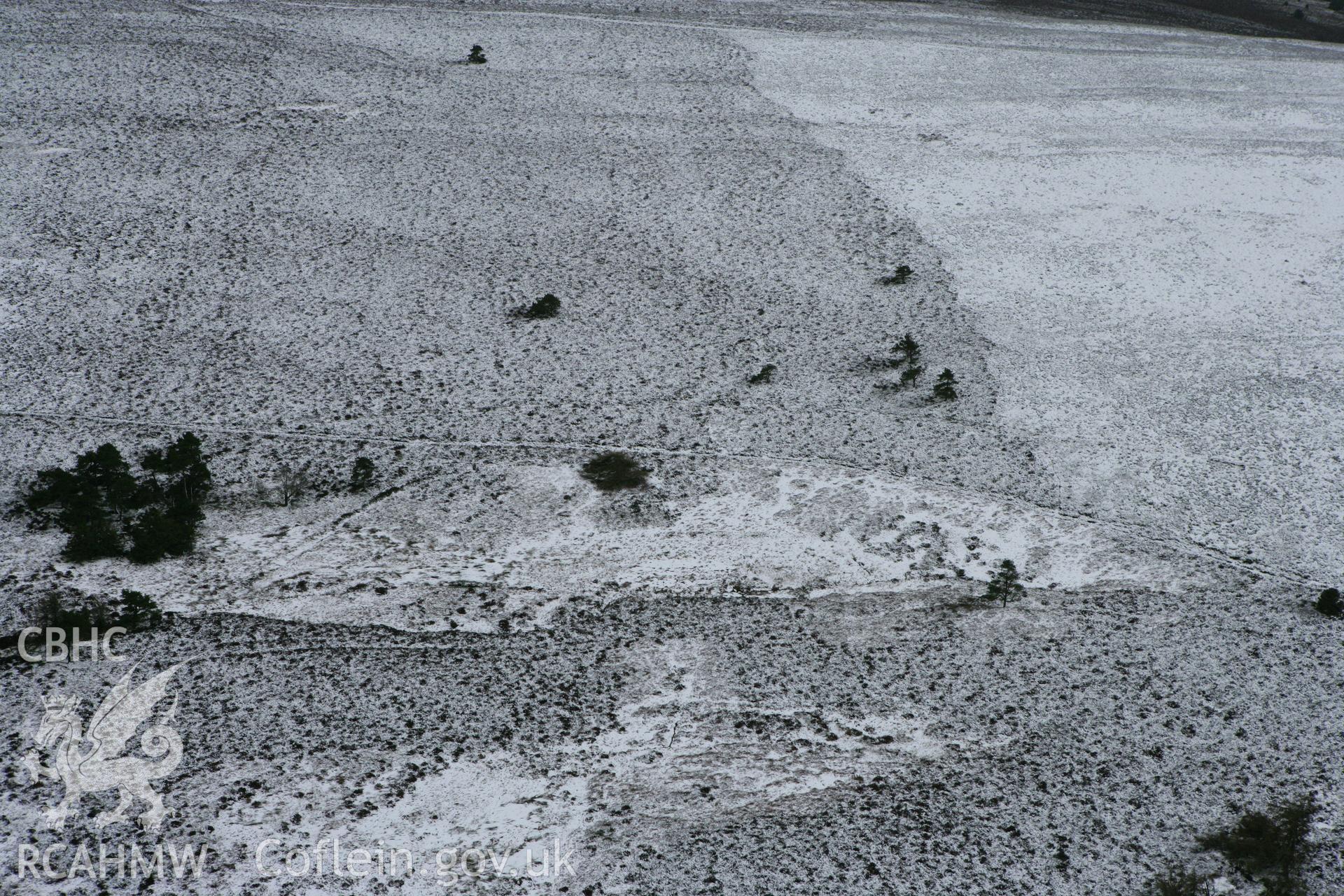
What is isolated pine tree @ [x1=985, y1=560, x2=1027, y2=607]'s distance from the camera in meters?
14.1

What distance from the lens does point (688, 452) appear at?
656 inches

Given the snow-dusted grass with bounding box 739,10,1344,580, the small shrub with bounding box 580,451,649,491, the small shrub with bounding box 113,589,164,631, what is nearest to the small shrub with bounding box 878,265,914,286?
the snow-dusted grass with bounding box 739,10,1344,580

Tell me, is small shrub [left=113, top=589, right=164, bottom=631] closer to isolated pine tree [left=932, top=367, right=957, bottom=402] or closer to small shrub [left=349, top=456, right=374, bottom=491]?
small shrub [left=349, top=456, right=374, bottom=491]

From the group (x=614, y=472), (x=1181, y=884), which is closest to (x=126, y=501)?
(x=614, y=472)

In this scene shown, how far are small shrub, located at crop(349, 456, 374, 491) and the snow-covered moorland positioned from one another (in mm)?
295

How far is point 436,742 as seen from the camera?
11570mm

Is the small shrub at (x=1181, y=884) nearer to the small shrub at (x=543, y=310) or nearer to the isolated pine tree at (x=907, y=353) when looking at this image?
the isolated pine tree at (x=907, y=353)

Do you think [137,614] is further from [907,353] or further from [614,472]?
[907,353]

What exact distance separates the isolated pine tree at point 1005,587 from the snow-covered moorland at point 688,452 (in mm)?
195

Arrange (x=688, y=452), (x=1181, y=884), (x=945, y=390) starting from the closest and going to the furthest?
(x=1181, y=884), (x=688, y=452), (x=945, y=390)

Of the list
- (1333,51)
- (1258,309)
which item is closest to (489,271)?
(1258,309)

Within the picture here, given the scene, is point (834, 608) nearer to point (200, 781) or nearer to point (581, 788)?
point (581, 788)

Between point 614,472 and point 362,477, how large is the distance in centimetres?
373

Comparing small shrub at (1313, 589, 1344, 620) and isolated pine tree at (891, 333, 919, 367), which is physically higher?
isolated pine tree at (891, 333, 919, 367)
